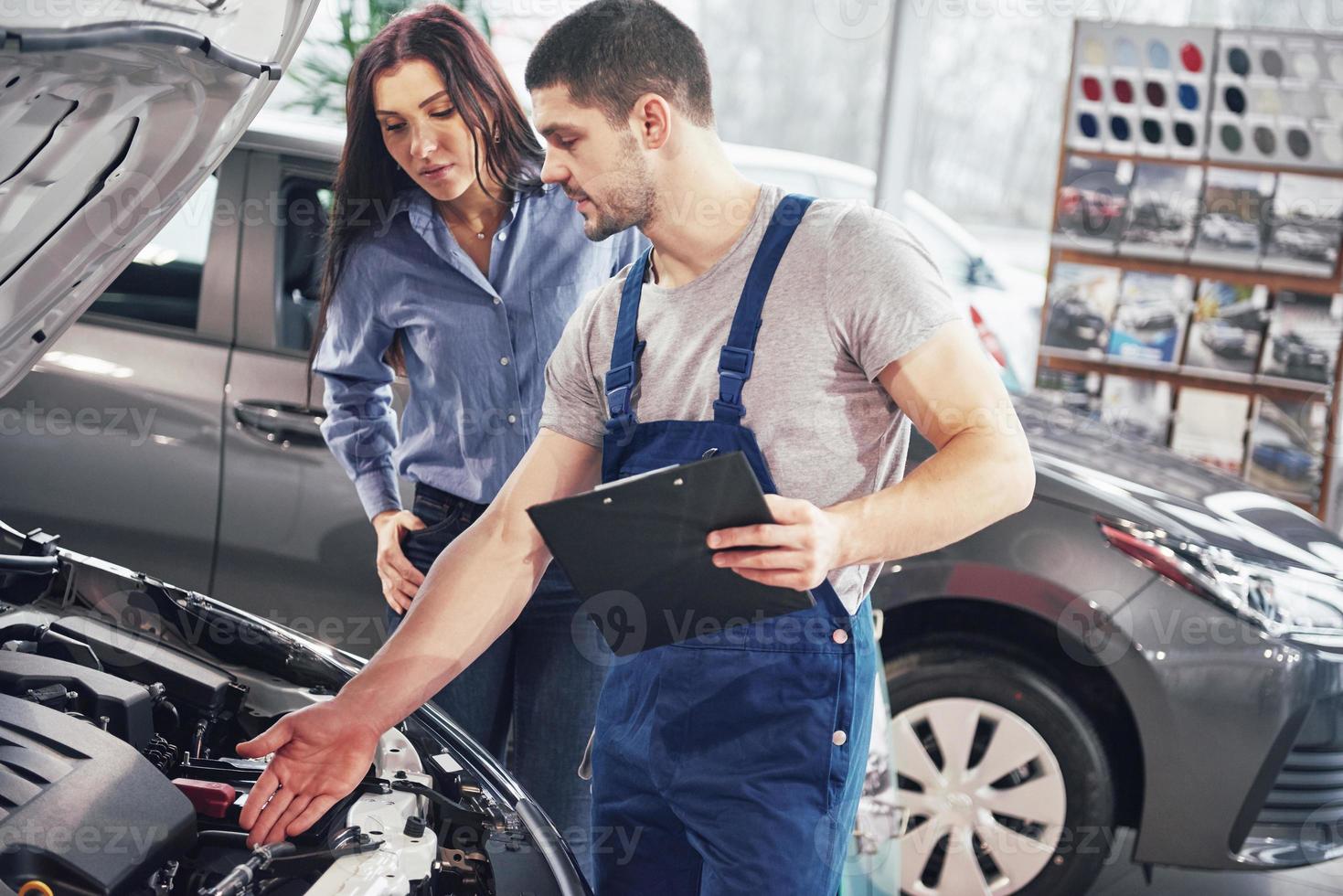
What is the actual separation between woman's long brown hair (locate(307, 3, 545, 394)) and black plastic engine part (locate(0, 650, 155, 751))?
31.6 inches

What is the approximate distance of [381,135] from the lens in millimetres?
1937

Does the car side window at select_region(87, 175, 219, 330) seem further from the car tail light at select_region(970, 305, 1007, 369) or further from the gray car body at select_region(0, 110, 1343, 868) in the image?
the car tail light at select_region(970, 305, 1007, 369)

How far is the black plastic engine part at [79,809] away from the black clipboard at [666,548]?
477mm

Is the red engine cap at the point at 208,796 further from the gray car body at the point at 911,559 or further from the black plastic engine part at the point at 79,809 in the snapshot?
the gray car body at the point at 911,559

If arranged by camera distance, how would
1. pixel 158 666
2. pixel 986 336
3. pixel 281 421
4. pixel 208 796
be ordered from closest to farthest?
pixel 208 796 < pixel 158 666 < pixel 281 421 < pixel 986 336

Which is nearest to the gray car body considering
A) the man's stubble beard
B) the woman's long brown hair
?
the woman's long brown hair

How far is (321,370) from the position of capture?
81.2 inches

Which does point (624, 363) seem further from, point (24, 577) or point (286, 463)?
point (286, 463)

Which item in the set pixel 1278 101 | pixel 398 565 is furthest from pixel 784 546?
pixel 1278 101

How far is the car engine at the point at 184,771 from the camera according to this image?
1137 millimetres

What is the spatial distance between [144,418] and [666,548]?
1908mm

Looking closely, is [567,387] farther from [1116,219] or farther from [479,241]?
[1116,219]

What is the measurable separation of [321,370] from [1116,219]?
3.05m

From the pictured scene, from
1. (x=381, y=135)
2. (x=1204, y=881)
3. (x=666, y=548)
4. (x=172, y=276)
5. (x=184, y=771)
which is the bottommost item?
(x=1204, y=881)
